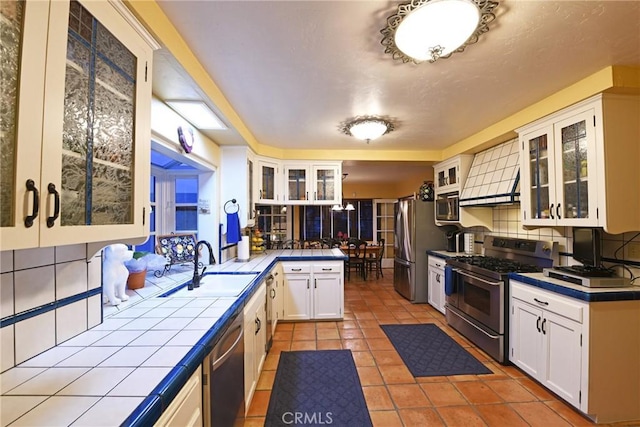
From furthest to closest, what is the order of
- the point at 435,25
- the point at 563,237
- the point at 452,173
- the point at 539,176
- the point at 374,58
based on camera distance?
1. the point at 452,173
2. the point at 563,237
3. the point at 539,176
4. the point at 374,58
5. the point at 435,25

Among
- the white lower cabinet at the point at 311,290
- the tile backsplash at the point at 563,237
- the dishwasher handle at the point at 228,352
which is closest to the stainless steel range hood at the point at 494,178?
the tile backsplash at the point at 563,237

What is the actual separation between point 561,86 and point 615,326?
68.3 inches

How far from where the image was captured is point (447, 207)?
4016 millimetres

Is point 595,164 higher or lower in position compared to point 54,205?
higher

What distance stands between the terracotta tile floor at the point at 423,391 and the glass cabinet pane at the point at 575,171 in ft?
4.66

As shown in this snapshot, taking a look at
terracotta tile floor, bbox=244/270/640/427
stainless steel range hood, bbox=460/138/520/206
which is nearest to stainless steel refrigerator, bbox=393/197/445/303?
stainless steel range hood, bbox=460/138/520/206

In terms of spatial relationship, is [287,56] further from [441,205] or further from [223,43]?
[441,205]

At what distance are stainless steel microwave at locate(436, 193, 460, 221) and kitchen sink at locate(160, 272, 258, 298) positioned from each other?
2817 mm

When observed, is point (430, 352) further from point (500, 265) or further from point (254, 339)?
point (254, 339)

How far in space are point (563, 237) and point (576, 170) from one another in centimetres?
79

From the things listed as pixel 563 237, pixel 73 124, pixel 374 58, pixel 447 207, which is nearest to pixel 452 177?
pixel 447 207

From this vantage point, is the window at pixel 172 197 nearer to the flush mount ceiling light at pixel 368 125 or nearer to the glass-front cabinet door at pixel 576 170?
the flush mount ceiling light at pixel 368 125

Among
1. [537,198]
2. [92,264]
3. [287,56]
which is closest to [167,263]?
[92,264]

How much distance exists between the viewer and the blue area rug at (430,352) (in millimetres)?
2469
